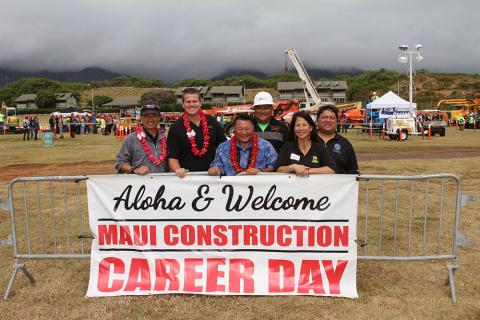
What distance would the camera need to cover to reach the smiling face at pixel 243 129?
4017mm

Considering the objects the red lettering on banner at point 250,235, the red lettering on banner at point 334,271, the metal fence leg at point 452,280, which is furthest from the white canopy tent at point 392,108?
the red lettering on banner at point 250,235

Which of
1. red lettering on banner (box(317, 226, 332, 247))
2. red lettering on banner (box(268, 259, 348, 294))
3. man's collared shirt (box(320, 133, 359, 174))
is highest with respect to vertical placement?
man's collared shirt (box(320, 133, 359, 174))

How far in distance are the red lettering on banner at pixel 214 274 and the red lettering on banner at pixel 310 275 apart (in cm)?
77

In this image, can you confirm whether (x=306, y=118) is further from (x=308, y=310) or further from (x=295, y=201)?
(x=308, y=310)

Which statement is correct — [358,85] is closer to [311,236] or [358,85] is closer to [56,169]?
[56,169]

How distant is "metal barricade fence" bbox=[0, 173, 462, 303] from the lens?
3.99 meters

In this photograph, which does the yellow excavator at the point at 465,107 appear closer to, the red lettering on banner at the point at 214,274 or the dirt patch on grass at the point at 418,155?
the dirt patch on grass at the point at 418,155

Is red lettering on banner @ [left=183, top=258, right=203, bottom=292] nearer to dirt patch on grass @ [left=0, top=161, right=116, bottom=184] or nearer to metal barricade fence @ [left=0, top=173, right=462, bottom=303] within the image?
metal barricade fence @ [left=0, top=173, right=462, bottom=303]

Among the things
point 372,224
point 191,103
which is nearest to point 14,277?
point 191,103

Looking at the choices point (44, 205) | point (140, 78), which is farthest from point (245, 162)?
point (140, 78)

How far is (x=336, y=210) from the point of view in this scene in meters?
3.86

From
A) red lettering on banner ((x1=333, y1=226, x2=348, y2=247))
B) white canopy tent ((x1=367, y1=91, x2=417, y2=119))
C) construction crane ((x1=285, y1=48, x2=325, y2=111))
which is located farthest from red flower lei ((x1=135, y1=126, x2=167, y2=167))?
construction crane ((x1=285, y1=48, x2=325, y2=111))

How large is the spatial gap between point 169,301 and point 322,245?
1561mm

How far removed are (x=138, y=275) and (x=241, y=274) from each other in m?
1.04
